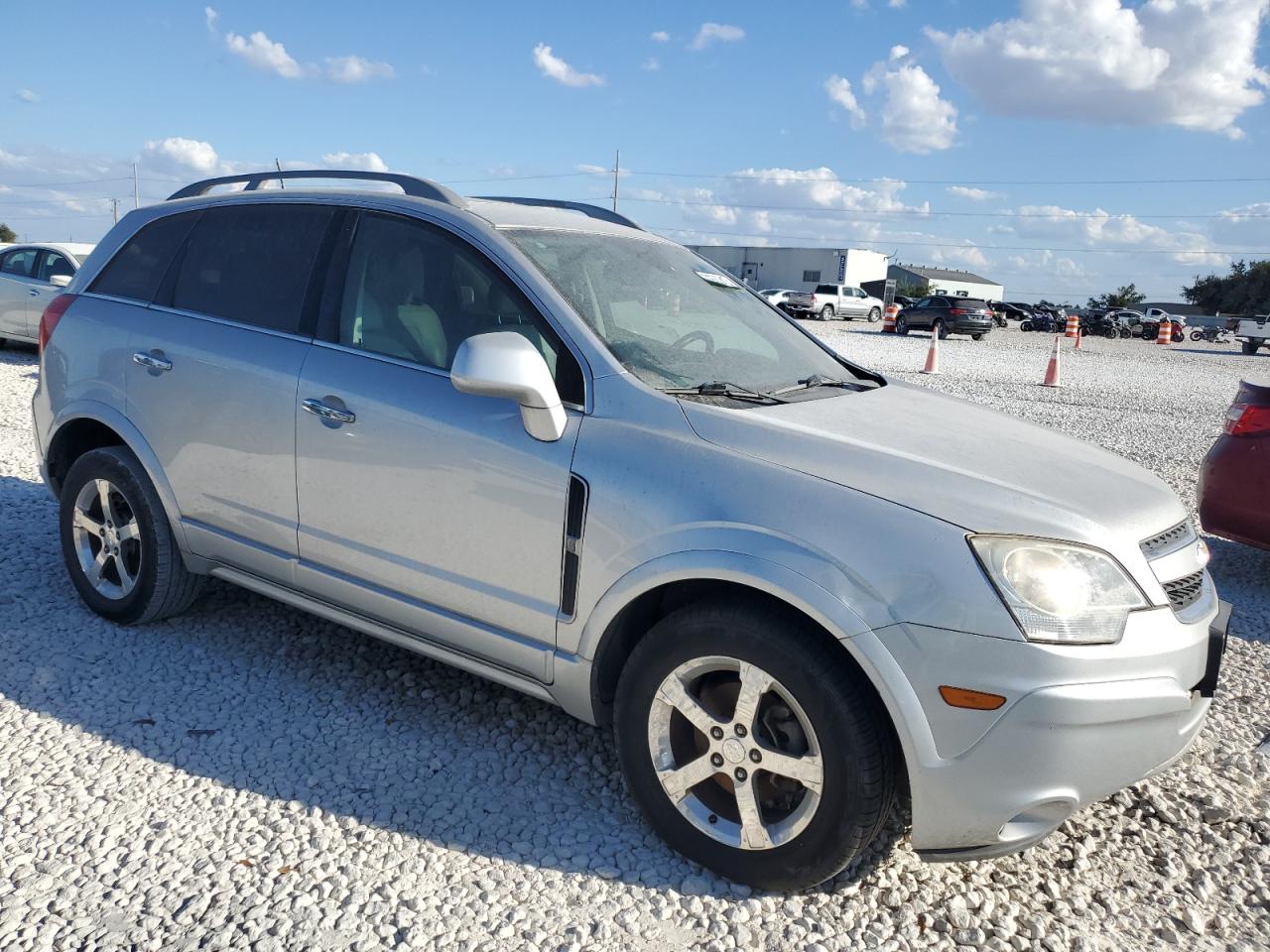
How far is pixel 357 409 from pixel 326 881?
1415mm

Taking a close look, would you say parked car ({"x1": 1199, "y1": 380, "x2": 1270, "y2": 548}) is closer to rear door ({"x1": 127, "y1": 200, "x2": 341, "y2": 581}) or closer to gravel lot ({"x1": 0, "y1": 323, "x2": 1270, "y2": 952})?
gravel lot ({"x1": 0, "y1": 323, "x2": 1270, "y2": 952})

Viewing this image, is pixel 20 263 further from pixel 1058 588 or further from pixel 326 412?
pixel 1058 588

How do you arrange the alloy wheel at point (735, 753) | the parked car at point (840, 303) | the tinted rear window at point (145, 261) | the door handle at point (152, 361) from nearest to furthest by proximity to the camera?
the alloy wheel at point (735, 753)
the door handle at point (152, 361)
the tinted rear window at point (145, 261)
the parked car at point (840, 303)

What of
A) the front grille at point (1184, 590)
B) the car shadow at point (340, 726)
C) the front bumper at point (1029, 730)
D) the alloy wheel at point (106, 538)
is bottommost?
the car shadow at point (340, 726)

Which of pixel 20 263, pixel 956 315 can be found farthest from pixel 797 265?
pixel 20 263

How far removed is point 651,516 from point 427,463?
0.79 m

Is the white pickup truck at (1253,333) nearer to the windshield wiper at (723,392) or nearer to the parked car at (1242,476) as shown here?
the parked car at (1242,476)

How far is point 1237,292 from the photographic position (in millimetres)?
86938

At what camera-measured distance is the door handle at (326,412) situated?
3.18m

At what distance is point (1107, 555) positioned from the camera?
7.81ft

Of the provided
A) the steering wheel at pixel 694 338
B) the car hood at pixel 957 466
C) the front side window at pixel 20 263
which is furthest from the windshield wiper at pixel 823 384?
the front side window at pixel 20 263

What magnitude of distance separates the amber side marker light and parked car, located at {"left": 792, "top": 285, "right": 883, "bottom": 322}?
141 ft

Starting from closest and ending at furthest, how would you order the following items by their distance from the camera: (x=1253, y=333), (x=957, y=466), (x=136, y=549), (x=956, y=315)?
(x=957, y=466) < (x=136, y=549) < (x=956, y=315) < (x=1253, y=333)

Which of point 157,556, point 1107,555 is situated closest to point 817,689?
point 1107,555
